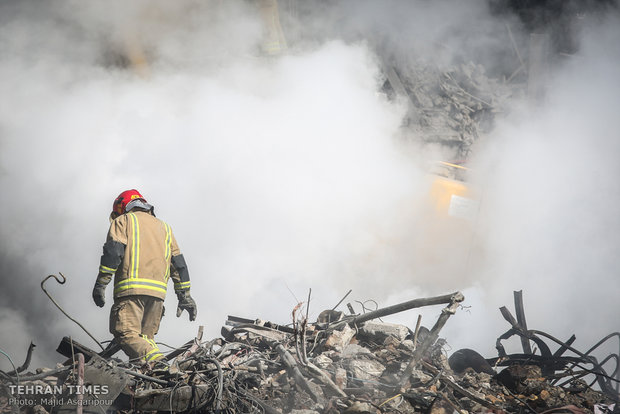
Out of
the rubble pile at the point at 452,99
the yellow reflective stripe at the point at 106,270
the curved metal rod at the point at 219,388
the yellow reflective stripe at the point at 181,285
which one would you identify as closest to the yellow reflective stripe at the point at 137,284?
the yellow reflective stripe at the point at 106,270

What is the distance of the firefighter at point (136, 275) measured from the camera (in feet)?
10.8

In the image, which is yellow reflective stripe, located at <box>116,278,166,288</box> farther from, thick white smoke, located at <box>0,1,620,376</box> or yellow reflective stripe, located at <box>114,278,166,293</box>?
thick white smoke, located at <box>0,1,620,376</box>

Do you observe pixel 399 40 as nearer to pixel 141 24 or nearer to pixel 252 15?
pixel 252 15

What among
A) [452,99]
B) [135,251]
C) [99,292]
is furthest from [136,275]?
A: [452,99]

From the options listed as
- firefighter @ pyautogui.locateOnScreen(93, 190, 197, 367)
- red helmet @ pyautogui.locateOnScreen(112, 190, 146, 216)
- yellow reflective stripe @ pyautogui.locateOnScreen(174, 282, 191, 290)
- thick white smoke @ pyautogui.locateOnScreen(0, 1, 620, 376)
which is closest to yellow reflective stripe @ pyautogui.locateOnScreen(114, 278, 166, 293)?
firefighter @ pyautogui.locateOnScreen(93, 190, 197, 367)

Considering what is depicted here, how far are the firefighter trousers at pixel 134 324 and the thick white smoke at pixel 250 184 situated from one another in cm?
245

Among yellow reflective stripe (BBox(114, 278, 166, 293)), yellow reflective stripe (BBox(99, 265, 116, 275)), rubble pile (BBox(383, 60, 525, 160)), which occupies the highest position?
rubble pile (BBox(383, 60, 525, 160))

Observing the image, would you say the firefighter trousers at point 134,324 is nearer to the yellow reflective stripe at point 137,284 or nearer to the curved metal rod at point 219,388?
the yellow reflective stripe at point 137,284

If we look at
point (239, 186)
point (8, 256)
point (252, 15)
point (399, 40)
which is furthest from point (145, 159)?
point (399, 40)

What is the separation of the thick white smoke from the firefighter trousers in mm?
2448

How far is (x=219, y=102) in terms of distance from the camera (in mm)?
6926

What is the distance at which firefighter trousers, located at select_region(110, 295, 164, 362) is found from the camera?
3.24 m

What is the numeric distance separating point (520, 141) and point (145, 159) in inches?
272

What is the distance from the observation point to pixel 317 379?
2811mm
